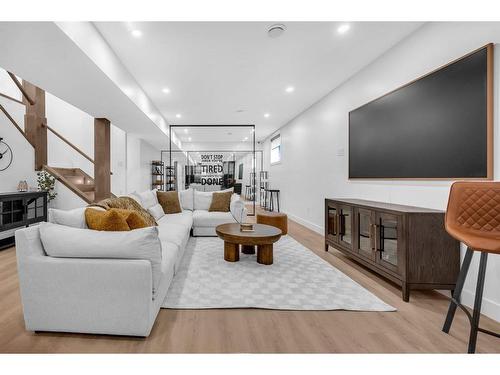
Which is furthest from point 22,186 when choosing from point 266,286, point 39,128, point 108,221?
point 266,286

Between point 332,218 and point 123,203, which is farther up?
point 123,203

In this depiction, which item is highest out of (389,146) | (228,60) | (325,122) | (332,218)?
(228,60)

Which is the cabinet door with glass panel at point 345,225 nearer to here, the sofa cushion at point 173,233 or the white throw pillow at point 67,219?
the sofa cushion at point 173,233

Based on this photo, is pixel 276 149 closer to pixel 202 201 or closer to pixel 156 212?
pixel 202 201

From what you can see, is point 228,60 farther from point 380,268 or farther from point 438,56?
point 380,268

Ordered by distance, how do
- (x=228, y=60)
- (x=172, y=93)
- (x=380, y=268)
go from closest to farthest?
(x=380, y=268) → (x=228, y=60) → (x=172, y=93)

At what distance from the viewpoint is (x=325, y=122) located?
4.69m

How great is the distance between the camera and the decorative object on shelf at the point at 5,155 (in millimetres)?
4213

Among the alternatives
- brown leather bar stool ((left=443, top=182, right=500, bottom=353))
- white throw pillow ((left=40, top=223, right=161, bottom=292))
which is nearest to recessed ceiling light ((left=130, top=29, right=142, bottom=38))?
white throw pillow ((left=40, top=223, right=161, bottom=292))

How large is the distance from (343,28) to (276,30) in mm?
709

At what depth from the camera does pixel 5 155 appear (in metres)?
4.29

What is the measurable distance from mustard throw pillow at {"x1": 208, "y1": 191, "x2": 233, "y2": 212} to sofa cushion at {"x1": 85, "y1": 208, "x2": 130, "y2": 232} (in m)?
2.98

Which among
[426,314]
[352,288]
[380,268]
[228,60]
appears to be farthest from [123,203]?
[426,314]
